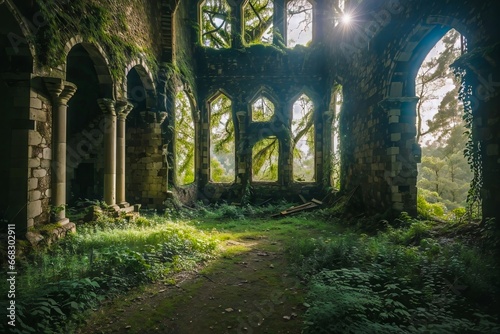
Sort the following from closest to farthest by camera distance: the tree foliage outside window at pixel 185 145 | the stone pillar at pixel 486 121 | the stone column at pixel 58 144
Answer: the stone pillar at pixel 486 121 → the stone column at pixel 58 144 → the tree foliage outside window at pixel 185 145

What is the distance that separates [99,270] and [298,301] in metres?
2.68

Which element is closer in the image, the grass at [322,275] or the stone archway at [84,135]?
the grass at [322,275]

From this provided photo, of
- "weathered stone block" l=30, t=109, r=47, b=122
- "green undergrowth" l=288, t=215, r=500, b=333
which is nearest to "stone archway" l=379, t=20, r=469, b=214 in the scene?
"green undergrowth" l=288, t=215, r=500, b=333

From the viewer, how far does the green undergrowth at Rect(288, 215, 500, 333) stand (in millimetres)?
2566

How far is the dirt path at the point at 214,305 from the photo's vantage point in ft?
9.43

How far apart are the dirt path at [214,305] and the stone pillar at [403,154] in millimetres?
3778

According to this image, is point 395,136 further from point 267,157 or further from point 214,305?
point 267,157

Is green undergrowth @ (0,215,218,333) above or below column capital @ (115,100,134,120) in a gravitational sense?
below

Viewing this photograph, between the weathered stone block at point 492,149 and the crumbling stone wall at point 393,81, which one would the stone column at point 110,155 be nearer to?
the crumbling stone wall at point 393,81

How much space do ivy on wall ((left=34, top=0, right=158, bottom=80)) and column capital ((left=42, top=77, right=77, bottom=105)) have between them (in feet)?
1.02

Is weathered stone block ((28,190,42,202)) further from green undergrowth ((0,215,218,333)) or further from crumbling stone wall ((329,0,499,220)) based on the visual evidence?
crumbling stone wall ((329,0,499,220))

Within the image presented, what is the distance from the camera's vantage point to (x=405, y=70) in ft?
21.9

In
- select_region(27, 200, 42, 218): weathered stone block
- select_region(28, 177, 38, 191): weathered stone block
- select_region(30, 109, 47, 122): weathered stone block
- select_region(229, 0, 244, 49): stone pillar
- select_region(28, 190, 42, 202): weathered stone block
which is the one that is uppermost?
select_region(229, 0, 244, 49): stone pillar

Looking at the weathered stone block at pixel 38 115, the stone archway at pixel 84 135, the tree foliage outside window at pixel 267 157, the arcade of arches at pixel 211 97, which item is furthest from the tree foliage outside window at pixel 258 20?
the weathered stone block at pixel 38 115
